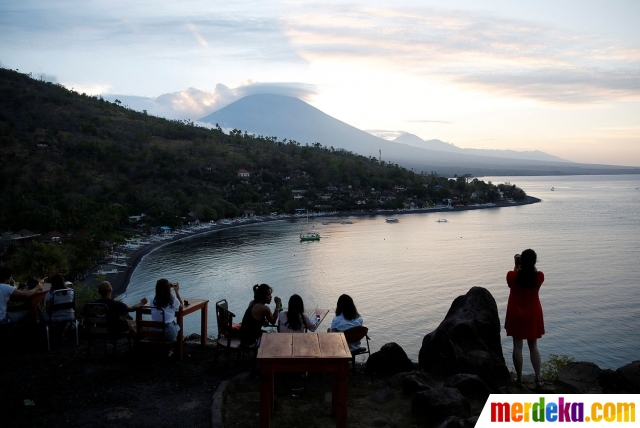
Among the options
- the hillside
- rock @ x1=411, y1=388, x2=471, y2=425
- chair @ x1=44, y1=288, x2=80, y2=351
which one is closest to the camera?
rock @ x1=411, y1=388, x2=471, y2=425

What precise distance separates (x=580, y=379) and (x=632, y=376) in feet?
1.65

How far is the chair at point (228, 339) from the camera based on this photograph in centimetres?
455

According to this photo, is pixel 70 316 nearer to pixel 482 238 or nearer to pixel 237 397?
pixel 237 397

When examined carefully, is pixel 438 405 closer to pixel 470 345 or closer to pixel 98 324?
pixel 470 345

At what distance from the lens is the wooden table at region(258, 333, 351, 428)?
313 cm

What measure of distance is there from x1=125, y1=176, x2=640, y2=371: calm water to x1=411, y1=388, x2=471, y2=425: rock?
40.8ft

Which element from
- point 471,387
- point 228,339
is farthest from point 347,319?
point 471,387

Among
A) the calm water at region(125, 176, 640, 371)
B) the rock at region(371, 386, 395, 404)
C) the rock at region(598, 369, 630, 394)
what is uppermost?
the rock at region(598, 369, 630, 394)

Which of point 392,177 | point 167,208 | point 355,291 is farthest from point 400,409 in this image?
point 392,177

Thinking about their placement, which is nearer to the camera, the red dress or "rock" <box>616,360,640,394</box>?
the red dress

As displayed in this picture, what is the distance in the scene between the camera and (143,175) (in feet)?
231

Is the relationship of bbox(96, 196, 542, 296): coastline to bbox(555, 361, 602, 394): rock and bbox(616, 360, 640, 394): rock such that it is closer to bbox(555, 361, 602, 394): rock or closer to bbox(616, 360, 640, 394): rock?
bbox(555, 361, 602, 394): rock

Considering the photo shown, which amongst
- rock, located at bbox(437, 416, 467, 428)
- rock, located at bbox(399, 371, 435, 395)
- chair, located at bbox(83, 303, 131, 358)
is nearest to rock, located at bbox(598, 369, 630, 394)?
rock, located at bbox(399, 371, 435, 395)

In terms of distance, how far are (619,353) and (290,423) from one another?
1700 cm
